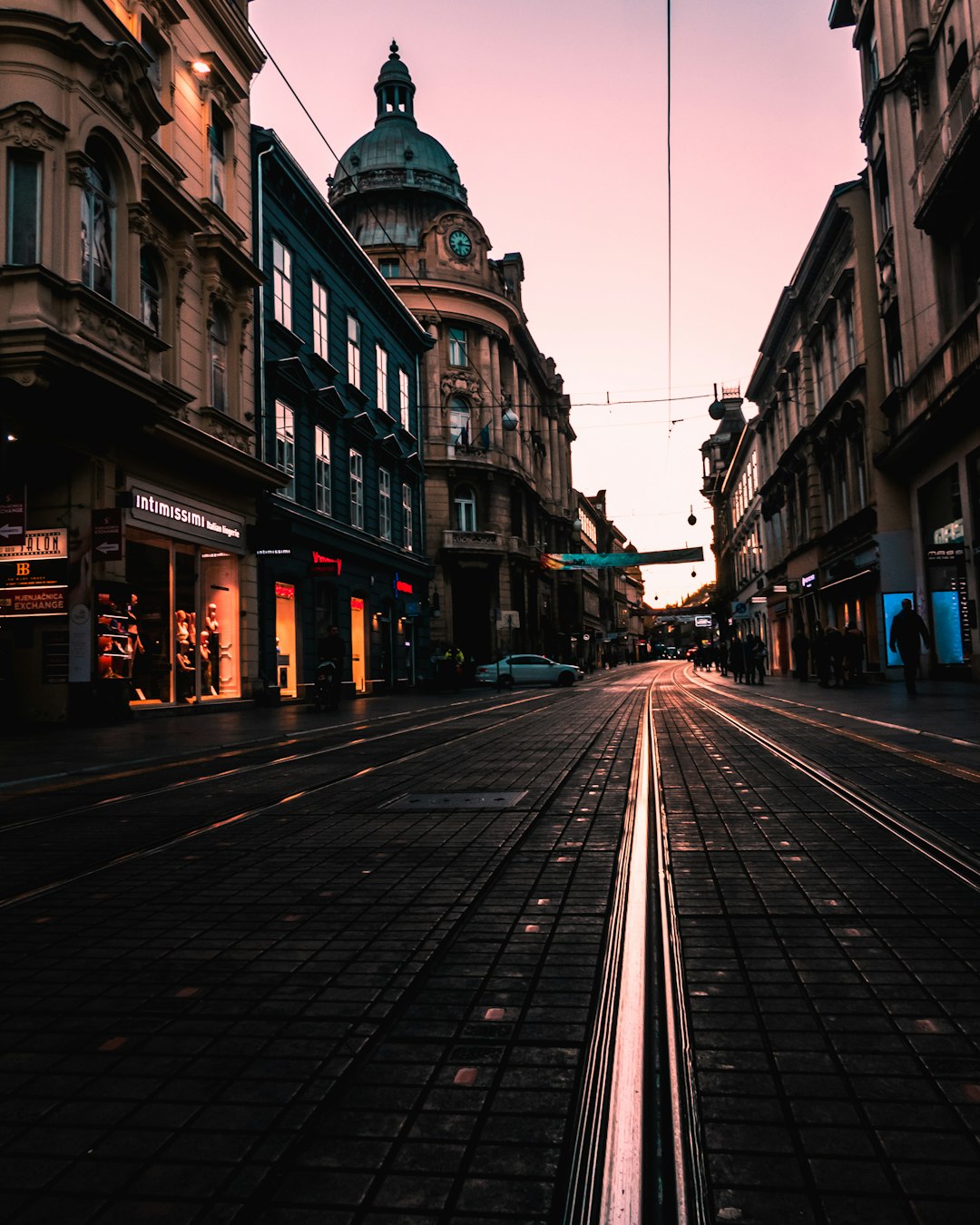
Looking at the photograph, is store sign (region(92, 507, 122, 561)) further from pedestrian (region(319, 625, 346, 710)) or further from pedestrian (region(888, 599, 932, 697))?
pedestrian (region(888, 599, 932, 697))

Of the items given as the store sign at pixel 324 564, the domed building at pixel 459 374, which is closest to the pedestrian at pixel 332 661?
the store sign at pixel 324 564

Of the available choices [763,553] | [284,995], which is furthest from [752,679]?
[284,995]

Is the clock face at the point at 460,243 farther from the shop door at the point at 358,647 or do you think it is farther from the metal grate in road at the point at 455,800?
the metal grate in road at the point at 455,800

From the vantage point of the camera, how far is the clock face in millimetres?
48312

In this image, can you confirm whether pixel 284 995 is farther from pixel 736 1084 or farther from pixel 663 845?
pixel 663 845

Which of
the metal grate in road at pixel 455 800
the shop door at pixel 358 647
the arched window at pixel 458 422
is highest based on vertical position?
the arched window at pixel 458 422

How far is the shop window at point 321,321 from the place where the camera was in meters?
27.8

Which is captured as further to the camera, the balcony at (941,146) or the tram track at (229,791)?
the balcony at (941,146)

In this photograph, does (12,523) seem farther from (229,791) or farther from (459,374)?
(459,374)

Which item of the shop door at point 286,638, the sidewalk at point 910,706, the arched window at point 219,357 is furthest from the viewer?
the shop door at point 286,638

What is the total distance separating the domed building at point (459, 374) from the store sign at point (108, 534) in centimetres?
2500

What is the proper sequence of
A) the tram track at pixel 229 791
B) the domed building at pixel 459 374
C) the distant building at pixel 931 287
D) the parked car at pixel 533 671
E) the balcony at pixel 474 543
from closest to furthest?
the tram track at pixel 229 791
the distant building at pixel 931 287
the parked car at pixel 533 671
the balcony at pixel 474 543
the domed building at pixel 459 374

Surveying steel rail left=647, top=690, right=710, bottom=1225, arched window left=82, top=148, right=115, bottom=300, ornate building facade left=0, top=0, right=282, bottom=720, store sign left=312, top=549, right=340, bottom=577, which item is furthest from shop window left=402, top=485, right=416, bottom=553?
steel rail left=647, top=690, right=710, bottom=1225

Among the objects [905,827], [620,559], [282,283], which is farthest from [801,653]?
[905,827]
